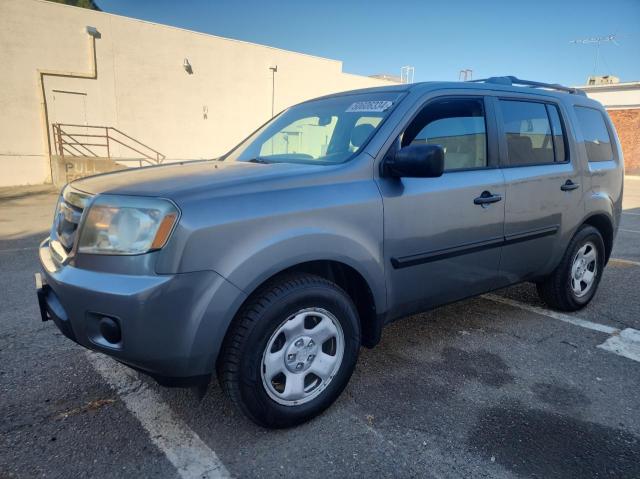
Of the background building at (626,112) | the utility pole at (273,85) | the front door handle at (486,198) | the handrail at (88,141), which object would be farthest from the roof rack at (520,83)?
the background building at (626,112)

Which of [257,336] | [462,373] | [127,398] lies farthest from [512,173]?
[127,398]

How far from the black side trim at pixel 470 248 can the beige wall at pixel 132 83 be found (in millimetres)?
15352

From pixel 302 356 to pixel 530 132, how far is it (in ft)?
8.17

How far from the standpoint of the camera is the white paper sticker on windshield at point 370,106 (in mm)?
2805

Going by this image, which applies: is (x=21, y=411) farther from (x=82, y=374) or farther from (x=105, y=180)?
(x=105, y=180)

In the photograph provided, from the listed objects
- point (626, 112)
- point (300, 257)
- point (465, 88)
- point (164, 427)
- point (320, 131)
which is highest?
point (626, 112)

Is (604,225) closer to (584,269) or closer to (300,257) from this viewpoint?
(584,269)

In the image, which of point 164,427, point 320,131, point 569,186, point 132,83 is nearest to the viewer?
point 164,427

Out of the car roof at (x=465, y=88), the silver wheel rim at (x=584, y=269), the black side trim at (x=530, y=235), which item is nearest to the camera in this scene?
the car roof at (x=465, y=88)

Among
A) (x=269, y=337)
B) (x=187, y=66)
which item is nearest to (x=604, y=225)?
(x=269, y=337)

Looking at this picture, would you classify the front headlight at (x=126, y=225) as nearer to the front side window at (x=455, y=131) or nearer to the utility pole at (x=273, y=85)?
the front side window at (x=455, y=131)

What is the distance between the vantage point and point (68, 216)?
2326mm

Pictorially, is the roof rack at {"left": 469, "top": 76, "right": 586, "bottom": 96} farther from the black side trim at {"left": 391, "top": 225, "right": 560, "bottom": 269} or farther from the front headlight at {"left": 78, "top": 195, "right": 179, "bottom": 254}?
the front headlight at {"left": 78, "top": 195, "right": 179, "bottom": 254}

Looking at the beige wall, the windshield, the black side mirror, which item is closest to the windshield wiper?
the windshield
